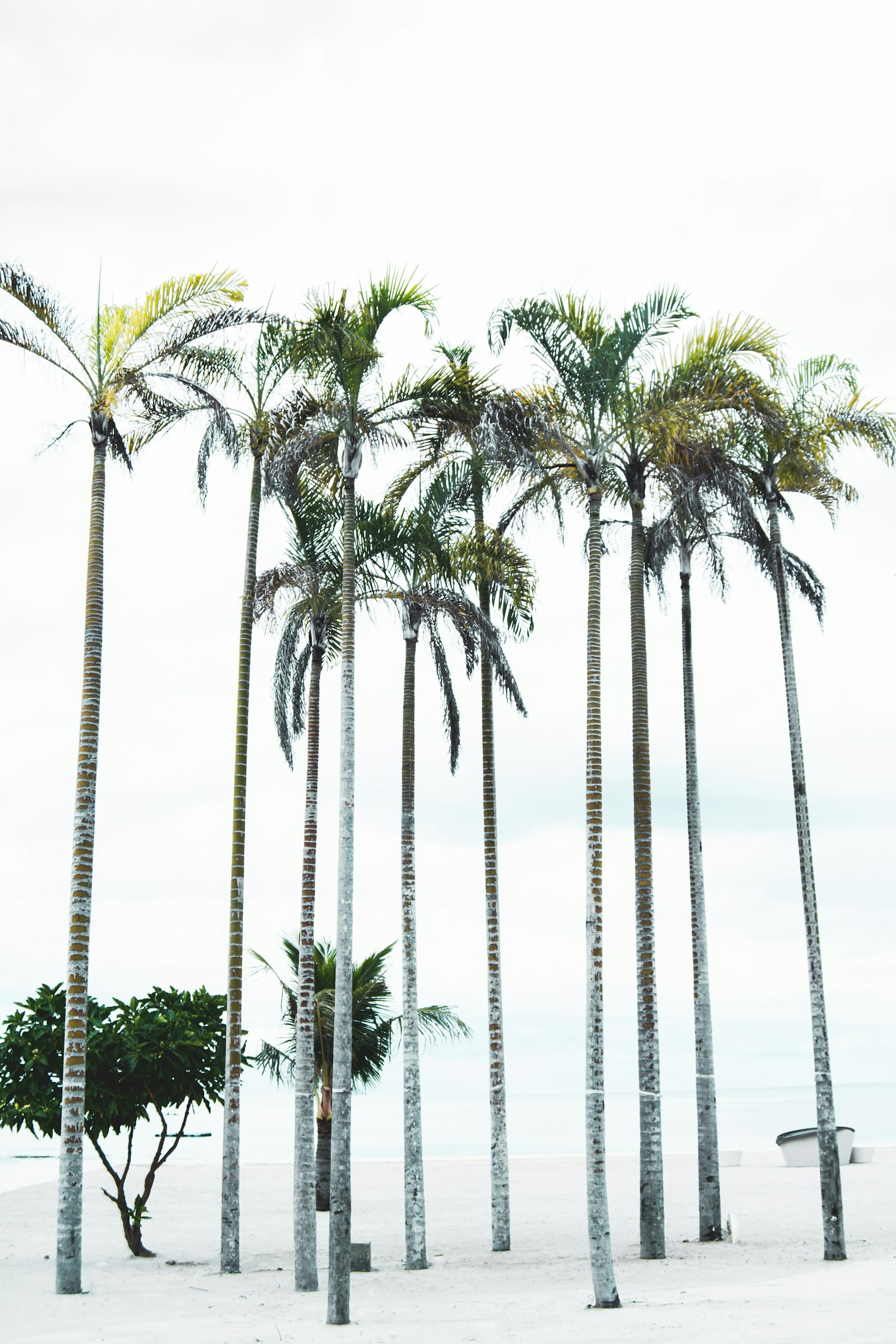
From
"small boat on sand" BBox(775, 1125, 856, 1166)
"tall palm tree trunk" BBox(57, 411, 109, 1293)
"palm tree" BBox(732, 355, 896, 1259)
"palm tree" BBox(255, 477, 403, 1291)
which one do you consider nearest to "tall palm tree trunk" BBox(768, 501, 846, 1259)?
"palm tree" BBox(732, 355, 896, 1259)

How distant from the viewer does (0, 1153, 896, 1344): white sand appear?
1287cm

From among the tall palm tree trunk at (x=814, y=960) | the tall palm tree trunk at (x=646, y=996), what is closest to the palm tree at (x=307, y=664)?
the tall palm tree trunk at (x=646, y=996)

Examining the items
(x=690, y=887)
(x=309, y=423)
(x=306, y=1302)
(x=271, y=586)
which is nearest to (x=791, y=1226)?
(x=690, y=887)

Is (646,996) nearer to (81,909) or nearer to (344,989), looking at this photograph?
(344,989)

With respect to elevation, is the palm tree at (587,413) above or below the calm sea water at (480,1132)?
above

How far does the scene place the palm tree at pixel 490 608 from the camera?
765 inches

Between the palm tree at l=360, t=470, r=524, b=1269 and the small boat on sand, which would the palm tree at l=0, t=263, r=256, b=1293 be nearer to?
the palm tree at l=360, t=470, r=524, b=1269

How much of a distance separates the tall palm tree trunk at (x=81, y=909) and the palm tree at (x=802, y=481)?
32.1 feet

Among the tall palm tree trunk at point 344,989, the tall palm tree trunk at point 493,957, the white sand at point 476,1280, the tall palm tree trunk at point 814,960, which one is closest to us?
the white sand at point 476,1280

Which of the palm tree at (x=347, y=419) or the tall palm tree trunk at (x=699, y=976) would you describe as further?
the tall palm tree trunk at (x=699, y=976)

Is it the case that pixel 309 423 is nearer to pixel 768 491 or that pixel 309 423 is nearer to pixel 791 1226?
pixel 768 491

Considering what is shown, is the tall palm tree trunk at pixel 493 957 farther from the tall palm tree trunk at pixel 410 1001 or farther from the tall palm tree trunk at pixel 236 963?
the tall palm tree trunk at pixel 236 963

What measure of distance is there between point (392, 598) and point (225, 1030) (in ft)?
23.9

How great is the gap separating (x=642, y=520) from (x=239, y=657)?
6.54m
